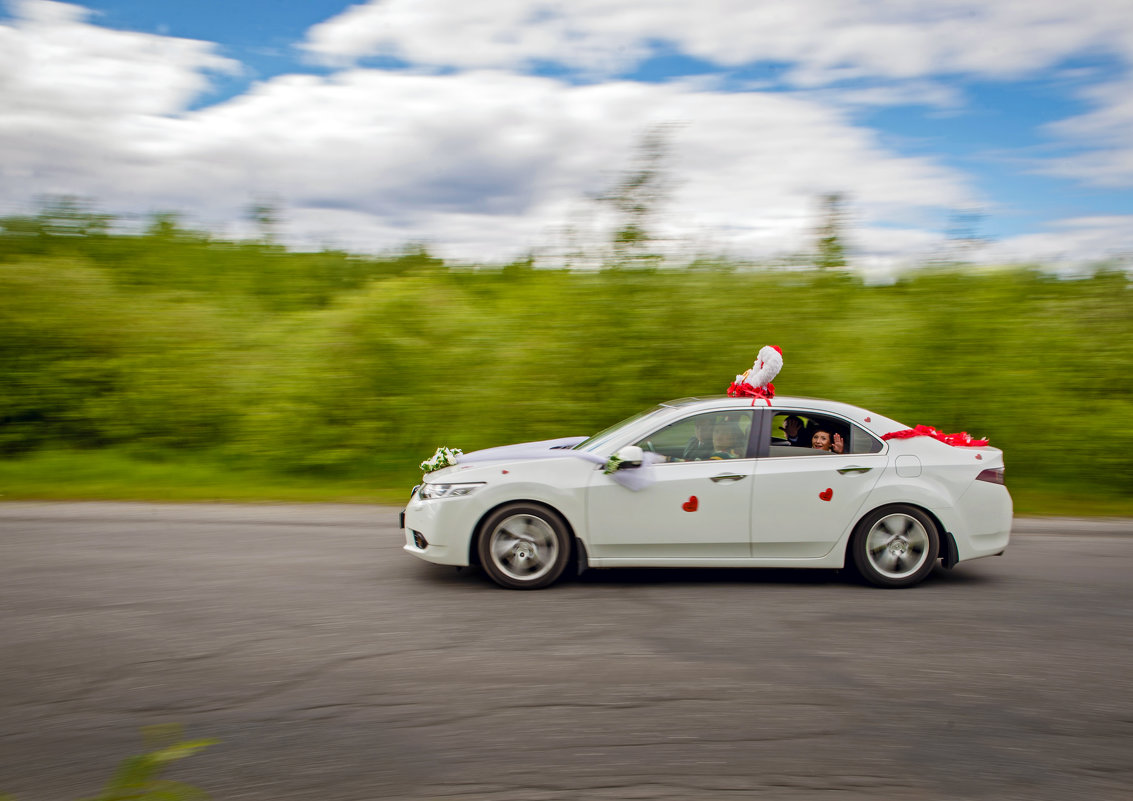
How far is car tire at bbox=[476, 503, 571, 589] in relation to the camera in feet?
21.7

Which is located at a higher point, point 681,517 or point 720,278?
point 720,278

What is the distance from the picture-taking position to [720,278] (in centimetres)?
1380

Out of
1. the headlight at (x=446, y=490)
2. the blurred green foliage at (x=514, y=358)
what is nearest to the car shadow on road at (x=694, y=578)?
the headlight at (x=446, y=490)

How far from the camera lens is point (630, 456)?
6590 millimetres

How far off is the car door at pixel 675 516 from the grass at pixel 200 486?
18.8ft

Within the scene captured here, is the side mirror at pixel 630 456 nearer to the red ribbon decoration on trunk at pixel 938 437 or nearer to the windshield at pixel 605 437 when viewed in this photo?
the windshield at pixel 605 437

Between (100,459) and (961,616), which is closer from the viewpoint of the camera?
(961,616)

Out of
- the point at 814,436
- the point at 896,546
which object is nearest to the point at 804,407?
the point at 814,436

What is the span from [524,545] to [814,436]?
2502 millimetres

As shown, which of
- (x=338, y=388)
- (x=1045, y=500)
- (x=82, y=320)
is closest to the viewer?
(x=1045, y=500)

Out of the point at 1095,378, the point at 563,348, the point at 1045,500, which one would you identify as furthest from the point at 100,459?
the point at 1095,378

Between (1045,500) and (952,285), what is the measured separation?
3.59m

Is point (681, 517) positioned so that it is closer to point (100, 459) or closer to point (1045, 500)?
point (1045, 500)

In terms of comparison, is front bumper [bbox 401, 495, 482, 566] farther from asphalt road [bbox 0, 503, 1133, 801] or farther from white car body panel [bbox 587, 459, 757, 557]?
white car body panel [bbox 587, 459, 757, 557]
